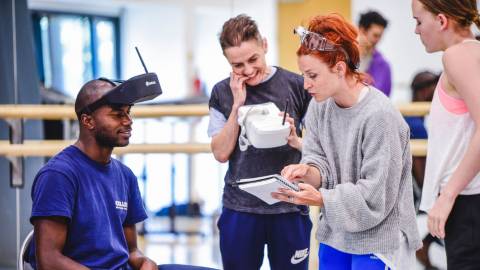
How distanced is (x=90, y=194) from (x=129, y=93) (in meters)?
0.33

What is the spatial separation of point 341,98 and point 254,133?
0.46 metres

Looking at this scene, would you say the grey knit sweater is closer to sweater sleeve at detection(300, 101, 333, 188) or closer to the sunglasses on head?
sweater sleeve at detection(300, 101, 333, 188)

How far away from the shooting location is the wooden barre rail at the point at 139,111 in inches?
141

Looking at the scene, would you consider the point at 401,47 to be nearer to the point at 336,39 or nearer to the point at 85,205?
the point at 336,39

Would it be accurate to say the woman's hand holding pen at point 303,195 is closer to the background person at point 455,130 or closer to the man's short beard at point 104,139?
the background person at point 455,130

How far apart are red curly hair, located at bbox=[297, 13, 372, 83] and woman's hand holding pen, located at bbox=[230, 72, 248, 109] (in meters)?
0.52

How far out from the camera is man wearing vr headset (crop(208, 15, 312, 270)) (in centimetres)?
256

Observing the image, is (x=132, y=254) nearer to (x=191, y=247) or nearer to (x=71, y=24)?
(x=71, y=24)

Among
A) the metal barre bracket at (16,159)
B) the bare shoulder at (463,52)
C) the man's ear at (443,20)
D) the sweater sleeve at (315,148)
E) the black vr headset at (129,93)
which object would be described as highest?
the man's ear at (443,20)

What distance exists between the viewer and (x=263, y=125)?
2410 mm

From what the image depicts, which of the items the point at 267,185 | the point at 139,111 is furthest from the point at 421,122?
the point at 267,185

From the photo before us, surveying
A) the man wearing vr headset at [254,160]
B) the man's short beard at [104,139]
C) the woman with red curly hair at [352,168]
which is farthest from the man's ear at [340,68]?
the man's short beard at [104,139]

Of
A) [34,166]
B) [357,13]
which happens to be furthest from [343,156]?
[34,166]

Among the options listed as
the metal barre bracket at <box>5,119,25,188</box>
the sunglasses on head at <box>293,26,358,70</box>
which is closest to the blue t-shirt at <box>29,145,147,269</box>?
the sunglasses on head at <box>293,26,358,70</box>
